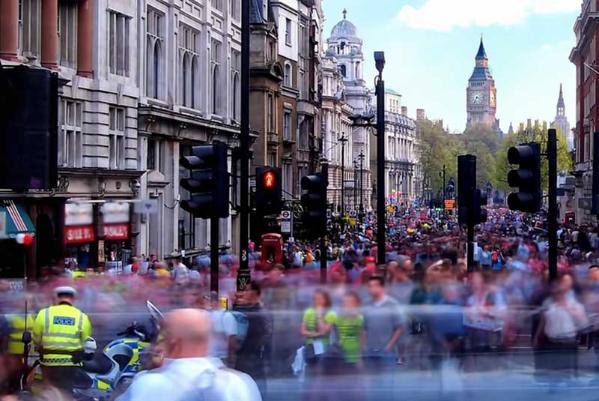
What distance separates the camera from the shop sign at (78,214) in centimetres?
3212

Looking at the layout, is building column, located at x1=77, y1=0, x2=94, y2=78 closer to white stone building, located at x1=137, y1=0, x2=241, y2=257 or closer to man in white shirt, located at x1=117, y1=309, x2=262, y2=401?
white stone building, located at x1=137, y1=0, x2=241, y2=257

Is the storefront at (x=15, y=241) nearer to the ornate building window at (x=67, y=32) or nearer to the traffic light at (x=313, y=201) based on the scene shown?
the ornate building window at (x=67, y=32)

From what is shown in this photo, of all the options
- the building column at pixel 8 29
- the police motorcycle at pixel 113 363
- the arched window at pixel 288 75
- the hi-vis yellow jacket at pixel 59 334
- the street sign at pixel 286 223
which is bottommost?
the police motorcycle at pixel 113 363

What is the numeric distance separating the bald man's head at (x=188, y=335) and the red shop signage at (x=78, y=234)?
1050 inches

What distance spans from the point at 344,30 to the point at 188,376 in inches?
6887

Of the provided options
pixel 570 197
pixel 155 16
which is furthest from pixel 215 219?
pixel 570 197

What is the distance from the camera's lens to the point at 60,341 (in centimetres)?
1138

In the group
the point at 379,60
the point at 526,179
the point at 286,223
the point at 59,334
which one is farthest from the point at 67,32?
the point at 59,334

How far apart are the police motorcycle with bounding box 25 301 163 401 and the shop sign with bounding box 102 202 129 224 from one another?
2169cm

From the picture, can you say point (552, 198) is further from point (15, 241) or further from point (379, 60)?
point (15, 241)

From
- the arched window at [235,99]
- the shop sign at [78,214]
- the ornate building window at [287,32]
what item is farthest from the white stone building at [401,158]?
the shop sign at [78,214]

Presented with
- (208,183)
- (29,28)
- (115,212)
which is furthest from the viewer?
(115,212)

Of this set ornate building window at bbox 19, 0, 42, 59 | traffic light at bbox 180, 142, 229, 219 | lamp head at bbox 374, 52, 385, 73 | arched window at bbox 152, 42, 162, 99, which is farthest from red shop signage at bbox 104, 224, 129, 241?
traffic light at bbox 180, 142, 229, 219

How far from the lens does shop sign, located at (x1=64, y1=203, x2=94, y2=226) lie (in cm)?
3212
